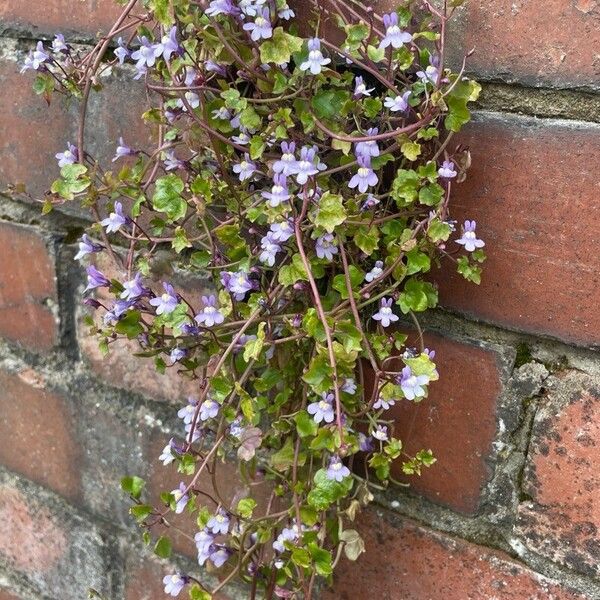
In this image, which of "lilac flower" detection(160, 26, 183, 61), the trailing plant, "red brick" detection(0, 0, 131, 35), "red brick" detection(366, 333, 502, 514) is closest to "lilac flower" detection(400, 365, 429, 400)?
the trailing plant

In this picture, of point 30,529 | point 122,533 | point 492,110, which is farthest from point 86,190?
point 30,529

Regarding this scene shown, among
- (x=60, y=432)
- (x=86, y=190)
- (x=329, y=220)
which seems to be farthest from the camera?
(x=60, y=432)

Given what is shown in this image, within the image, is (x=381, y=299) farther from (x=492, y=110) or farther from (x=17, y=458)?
(x=17, y=458)

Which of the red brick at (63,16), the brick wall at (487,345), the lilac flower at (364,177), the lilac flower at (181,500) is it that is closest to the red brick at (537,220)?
the brick wall at (487,345)

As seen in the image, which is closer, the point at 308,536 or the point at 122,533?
the point at 308,536

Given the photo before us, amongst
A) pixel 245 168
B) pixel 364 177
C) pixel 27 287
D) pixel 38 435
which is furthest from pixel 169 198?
pixel 38 435

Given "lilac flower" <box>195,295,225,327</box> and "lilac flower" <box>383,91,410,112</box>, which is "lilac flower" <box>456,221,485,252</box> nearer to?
"lilac flower" <box>383,91,410,112</box>

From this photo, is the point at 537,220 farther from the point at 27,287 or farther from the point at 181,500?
the point at 27,287
